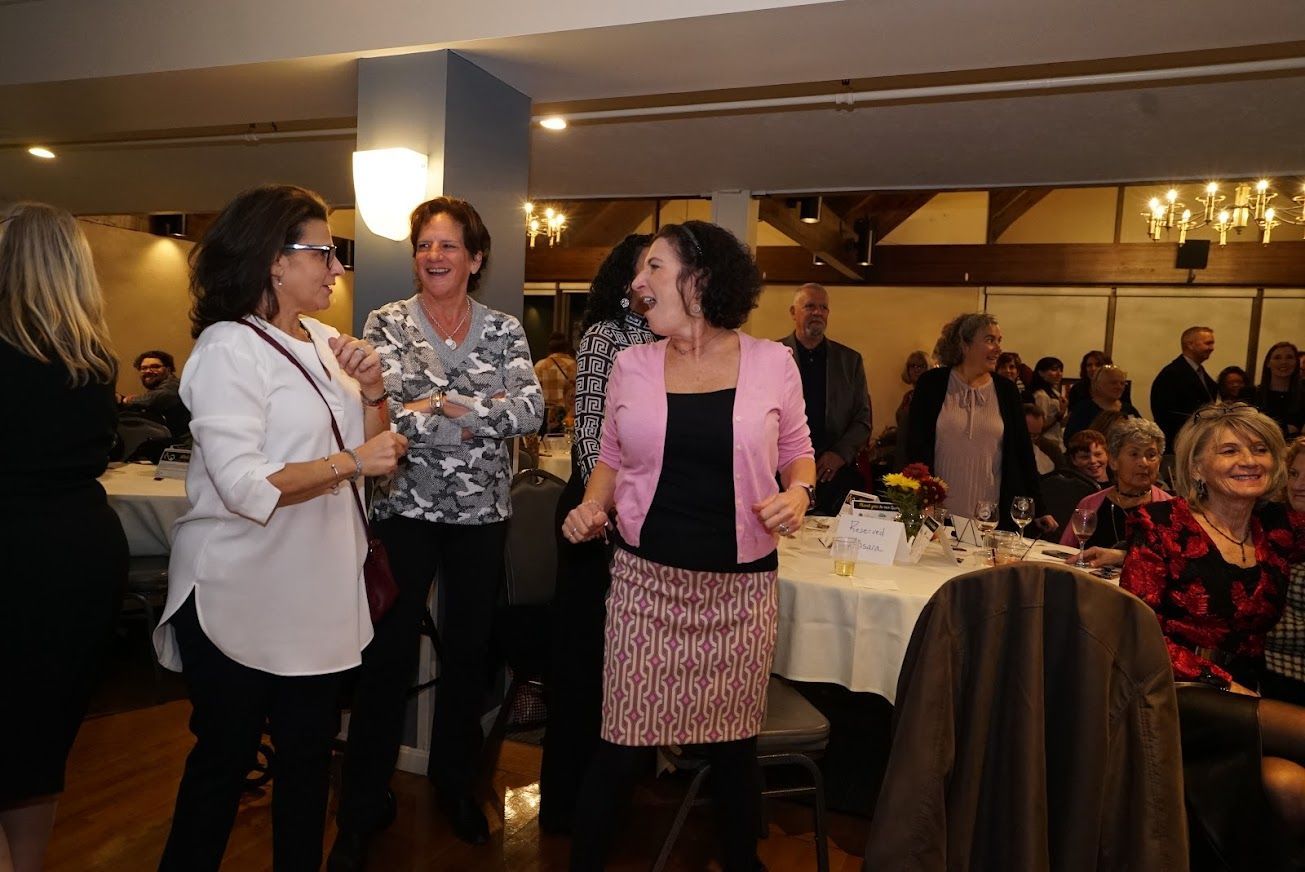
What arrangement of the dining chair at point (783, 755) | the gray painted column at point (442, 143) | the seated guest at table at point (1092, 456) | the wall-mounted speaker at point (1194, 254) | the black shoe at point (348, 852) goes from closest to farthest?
the dining chair at point (783, 755)
the black shoe at point (348, 852)
the gray painted column at point (442, 143)
the seated guest at table at point (1092, 456)
the wall-mounted speaker at point (1194, 254)

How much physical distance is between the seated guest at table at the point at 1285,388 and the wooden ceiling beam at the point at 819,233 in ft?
13.9

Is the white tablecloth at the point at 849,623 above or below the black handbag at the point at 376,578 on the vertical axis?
below

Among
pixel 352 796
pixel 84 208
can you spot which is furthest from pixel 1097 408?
pixel 84 208

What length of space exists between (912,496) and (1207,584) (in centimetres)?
85

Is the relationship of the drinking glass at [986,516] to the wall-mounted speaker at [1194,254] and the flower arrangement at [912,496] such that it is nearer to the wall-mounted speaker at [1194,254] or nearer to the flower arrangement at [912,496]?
the flower arrangement at [912,496]

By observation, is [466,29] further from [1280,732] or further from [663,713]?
[1280,732]

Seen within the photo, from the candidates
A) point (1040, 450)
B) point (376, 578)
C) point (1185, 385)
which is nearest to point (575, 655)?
point (376, 578)

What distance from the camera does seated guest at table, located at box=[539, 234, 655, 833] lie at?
2611 mm

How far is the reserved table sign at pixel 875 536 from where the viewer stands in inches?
114

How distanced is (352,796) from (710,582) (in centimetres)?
123

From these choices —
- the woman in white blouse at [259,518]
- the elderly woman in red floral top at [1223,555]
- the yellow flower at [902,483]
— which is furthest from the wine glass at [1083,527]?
the woman in white blouse at [259,518]

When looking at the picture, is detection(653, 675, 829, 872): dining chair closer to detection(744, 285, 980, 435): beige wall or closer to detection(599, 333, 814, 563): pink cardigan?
detection(599, 333, 814, 563): pink cardigan

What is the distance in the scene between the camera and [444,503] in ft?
8.71

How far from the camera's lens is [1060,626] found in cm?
171
